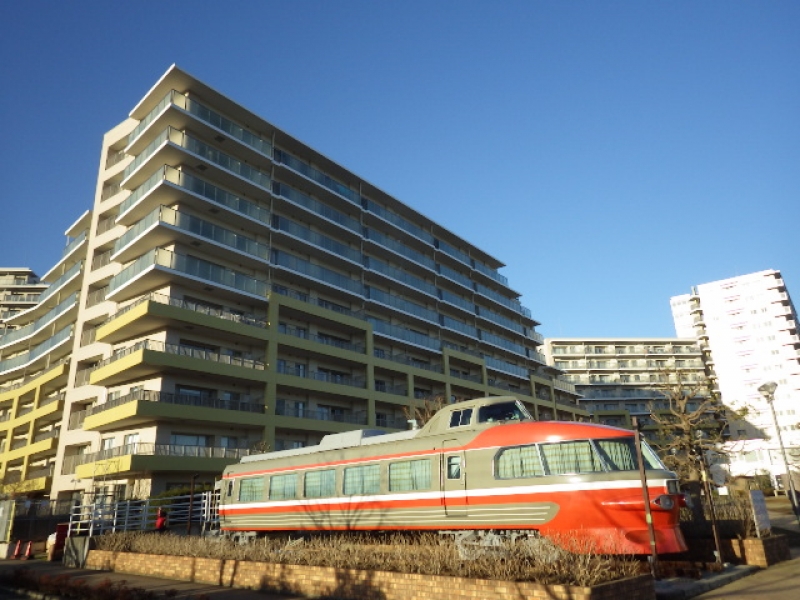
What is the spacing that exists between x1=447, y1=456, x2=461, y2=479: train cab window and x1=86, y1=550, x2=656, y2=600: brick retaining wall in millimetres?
3844

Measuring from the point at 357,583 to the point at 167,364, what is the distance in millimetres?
25993

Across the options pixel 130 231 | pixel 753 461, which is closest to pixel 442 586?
pixel 130 231

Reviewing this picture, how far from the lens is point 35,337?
59375 mm

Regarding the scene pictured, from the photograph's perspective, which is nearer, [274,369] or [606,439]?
[606,439]

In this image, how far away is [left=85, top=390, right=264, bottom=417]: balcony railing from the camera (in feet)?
112

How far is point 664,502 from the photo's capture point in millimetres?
11680

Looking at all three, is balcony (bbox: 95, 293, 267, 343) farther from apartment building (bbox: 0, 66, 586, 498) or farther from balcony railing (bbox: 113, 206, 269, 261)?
balcony railing (bbox: 113, 206, 269, 261)

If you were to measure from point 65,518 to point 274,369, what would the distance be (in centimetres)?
1460

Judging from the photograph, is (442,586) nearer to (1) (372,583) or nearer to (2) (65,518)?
(1) (372,583)

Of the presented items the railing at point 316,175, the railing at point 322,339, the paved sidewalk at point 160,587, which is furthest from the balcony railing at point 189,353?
the railing at point 316,175

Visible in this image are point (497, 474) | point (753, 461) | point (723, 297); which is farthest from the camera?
point (723, 297)

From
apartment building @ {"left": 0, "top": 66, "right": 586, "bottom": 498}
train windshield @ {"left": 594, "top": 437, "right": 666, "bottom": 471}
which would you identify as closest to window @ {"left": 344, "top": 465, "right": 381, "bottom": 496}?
train windshield @ {"left": 594, "top": 437, "right": 666, "bottom": 471}

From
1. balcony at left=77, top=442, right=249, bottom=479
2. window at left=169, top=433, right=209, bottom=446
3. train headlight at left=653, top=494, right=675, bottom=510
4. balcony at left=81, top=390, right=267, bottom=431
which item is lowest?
train headlight at left=653, top=494, right=675, bottom=510

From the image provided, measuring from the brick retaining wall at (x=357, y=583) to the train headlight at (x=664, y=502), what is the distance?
2299 millimetres
